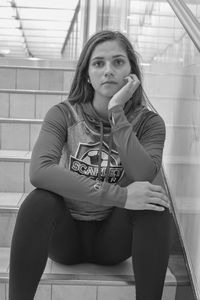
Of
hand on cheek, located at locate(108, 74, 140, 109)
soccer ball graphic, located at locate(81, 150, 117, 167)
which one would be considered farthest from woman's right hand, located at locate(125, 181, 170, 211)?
hand on cheek, located at locate(108, 74, 140, 109)

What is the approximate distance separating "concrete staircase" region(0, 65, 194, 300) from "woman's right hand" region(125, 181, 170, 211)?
31 centimetres

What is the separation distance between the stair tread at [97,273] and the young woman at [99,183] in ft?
0.09

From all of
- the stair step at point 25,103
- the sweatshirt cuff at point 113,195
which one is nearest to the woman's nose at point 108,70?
the sweatshirt cuff at point 113,195

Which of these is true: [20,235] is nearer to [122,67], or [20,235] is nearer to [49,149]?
[49,149]

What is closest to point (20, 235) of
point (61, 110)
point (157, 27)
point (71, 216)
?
point (71, 216)

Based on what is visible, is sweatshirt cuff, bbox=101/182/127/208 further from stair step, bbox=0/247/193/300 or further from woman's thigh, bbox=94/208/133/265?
stair step, bbox=0/247/193/300

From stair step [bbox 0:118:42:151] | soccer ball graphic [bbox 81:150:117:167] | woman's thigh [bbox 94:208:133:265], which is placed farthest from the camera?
stair step [bbox 0:118:42:151]

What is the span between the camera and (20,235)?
4.20 ft

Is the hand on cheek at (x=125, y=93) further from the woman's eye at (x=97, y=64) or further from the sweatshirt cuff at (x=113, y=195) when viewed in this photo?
the sweatshirt cuff at (x=113, y=195)

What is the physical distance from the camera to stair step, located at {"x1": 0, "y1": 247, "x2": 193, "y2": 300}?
57.4 inches

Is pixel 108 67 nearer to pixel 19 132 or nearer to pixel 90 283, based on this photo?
pixel 90 283

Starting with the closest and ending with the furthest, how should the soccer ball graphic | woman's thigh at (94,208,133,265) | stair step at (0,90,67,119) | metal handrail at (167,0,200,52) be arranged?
metal handrail at (167,0,200,52)
woman's thigh at (94,208,133,265)
the soccer ball graphic
stair step at (0,90,67,119)

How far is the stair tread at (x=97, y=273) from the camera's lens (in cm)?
146

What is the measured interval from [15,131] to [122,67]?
1.10 metres
